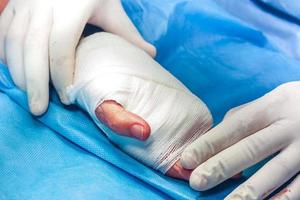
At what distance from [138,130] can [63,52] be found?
255mm

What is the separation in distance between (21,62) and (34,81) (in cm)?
6

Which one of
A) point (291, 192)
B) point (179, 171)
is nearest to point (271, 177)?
point (291, 192)

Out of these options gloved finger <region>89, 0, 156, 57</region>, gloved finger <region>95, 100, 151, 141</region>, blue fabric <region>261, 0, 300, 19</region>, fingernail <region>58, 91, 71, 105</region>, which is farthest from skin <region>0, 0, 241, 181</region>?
blue fabric <region>261, 0, 300, 19</region>

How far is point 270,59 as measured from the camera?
0.98m

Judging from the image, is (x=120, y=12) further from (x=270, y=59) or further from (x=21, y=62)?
(x=270, y=59)

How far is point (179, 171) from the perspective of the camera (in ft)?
2.31

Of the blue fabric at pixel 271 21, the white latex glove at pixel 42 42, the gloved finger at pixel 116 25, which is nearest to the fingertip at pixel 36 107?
the white latex glove at pixel 42 42

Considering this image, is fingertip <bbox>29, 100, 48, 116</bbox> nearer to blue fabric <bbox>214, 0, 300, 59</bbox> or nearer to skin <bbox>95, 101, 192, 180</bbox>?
skin <bbox>95, 101, 192, 180</bbox>

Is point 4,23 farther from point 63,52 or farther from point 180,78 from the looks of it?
point 180,78

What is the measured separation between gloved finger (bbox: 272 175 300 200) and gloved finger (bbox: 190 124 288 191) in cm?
6

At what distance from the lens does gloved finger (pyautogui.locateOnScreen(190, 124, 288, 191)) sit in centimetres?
66

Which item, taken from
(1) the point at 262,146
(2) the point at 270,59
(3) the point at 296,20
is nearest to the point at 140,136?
(1) the point at 262,146

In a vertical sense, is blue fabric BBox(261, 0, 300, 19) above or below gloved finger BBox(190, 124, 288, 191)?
above

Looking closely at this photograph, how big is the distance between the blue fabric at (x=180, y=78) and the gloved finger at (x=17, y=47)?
0.02 meters
